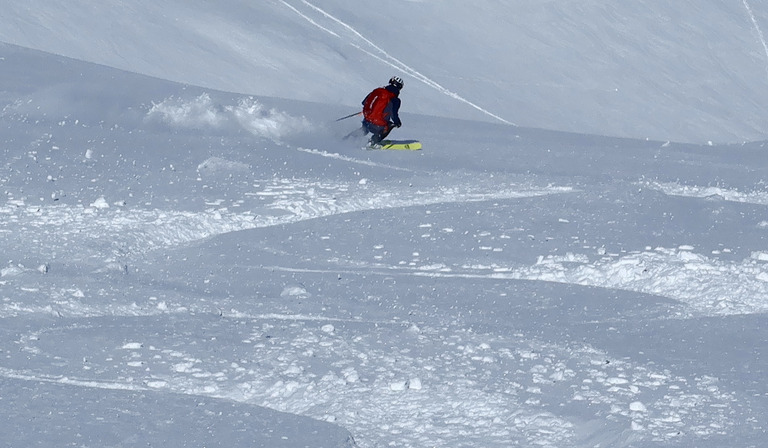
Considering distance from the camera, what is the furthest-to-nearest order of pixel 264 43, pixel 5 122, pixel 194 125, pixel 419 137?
pixel 264 43 < pixel 419 137 < pixel 194 125 < pixel 5 122

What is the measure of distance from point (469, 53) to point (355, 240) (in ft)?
27.6

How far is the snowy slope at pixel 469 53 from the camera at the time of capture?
14.9m

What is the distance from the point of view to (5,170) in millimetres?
9289

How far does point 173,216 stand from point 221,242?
1.88ft

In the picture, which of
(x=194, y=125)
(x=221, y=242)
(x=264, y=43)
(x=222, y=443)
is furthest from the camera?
(x=264, y=43)

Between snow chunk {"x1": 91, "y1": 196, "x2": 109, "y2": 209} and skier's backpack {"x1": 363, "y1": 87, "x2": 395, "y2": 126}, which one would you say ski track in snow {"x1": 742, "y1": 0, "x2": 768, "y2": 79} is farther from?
snow chunk {"x1": 91, "y1": 196, "x2": 109, "y2": 209}

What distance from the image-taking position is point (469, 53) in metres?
16.6

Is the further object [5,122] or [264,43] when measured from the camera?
[264,43]

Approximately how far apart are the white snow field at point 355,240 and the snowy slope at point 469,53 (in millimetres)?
59

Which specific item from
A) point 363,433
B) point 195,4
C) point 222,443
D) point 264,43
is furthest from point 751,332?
point 195,4

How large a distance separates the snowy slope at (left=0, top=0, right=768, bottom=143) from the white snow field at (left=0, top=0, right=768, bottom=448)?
0.20 feet

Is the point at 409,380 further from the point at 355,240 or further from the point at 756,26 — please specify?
the point at 756,26

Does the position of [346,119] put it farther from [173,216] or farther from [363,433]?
[363,433]

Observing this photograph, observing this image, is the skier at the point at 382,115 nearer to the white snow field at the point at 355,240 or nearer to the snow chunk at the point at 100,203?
the white snow field at the point at 355,240
